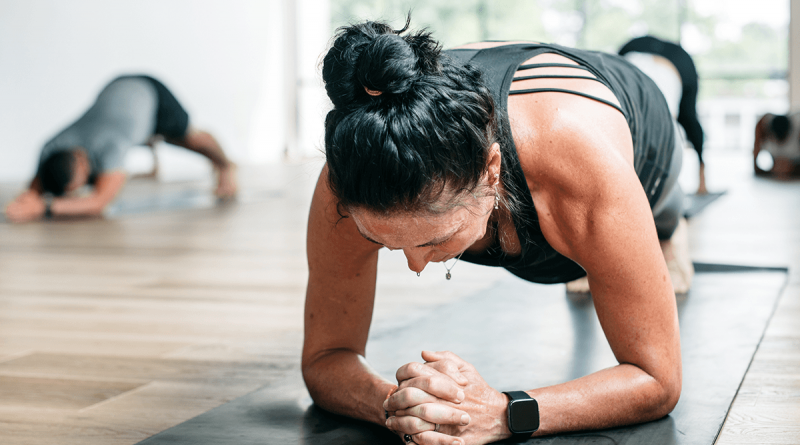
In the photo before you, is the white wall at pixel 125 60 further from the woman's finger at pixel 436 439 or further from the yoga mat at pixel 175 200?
the woman's finger at pixel 436 439

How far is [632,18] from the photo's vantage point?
28.7 ft

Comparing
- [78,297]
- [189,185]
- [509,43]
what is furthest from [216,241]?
[189,185]

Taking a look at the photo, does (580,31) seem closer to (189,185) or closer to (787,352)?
(189,185)

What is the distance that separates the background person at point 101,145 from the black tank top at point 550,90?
11.3 feet

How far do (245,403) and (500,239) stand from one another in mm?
543

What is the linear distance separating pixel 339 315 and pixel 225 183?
4.24m

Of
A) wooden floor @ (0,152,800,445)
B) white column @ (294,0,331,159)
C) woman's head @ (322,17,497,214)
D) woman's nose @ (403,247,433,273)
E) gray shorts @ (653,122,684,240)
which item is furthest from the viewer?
white column @ (294,0,331,159)

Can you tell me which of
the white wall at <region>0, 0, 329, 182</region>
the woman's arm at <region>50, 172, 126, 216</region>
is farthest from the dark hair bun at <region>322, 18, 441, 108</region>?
the white wall at <region>0, 0, 329, 182</region>

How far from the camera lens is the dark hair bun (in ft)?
2.74

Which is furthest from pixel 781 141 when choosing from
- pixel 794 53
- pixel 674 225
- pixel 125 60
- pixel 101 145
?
pixel 125 60

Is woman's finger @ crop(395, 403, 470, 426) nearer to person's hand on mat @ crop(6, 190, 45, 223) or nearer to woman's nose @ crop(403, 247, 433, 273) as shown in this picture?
woman's nose @ crop(403, 247, 433, 273)

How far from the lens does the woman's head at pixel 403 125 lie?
828mm

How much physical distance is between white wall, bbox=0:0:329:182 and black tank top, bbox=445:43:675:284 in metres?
7.15

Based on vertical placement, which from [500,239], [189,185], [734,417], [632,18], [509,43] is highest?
[632,18]
